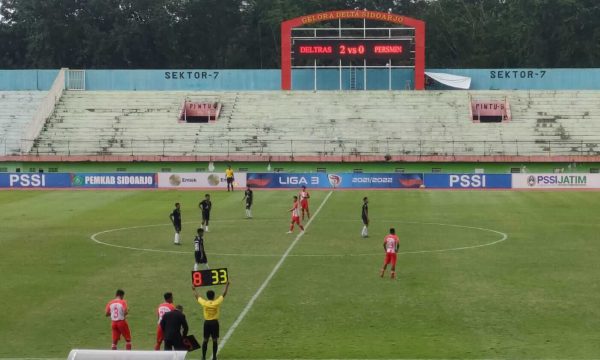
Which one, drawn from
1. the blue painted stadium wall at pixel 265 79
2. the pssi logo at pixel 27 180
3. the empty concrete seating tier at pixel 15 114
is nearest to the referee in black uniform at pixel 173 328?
the pssi logo at pixel 27 180

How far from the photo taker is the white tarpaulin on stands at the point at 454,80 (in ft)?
288

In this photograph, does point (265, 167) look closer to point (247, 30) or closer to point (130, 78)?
point (130, 78)

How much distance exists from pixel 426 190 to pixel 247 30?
2368 inches

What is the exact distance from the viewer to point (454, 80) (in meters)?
A: 88.4

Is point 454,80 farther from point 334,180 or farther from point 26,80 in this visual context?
point 26,80

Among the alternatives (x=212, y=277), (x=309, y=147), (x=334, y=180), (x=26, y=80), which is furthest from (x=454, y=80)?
(x=212, y=277)

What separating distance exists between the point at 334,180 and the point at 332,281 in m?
38.2

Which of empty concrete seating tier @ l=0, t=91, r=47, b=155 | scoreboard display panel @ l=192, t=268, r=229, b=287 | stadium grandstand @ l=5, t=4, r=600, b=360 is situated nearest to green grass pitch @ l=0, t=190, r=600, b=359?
stadium grandstand @ l=5, t=4, r=600, b=360

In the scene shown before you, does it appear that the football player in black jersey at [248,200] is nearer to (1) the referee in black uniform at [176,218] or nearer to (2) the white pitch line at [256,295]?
(2) the white pitch line at [256,295]

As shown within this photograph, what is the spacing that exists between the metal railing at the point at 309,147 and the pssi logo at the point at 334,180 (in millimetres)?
9759

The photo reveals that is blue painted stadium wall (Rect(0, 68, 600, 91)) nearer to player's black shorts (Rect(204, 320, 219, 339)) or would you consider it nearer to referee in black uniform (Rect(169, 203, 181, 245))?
referee in black uniform (Rect(169, 203, 181, 245))

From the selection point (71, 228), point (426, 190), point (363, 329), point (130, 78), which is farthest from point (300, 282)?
point (130, 78)

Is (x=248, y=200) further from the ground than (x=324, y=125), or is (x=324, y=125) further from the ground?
(x=324, y=125)

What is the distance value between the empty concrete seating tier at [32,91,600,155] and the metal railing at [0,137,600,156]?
0.08 metres
